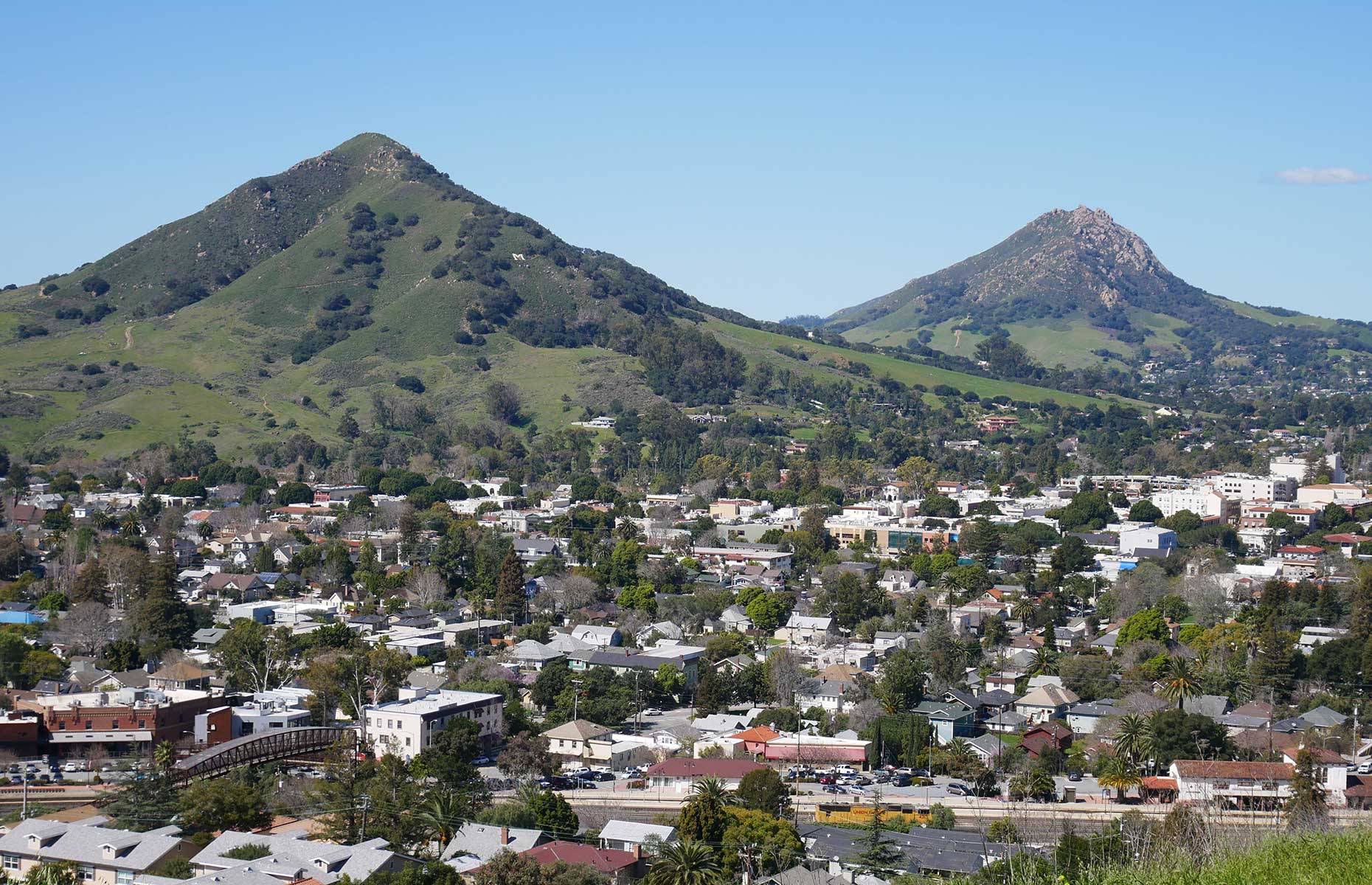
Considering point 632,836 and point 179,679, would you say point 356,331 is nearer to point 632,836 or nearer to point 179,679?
point 179,679

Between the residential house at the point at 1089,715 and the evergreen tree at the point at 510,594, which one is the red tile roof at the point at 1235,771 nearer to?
the residential house at the point at 1089,715

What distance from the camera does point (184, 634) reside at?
→ 145ft

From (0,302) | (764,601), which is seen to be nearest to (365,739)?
(764,601)

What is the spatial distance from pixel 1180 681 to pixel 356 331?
8325 cm

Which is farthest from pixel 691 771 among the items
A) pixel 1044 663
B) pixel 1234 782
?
pixel 1044 663

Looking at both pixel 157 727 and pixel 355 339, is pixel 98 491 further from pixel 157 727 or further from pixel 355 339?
pixel 157 727

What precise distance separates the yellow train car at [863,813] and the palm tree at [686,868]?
529 centimetres

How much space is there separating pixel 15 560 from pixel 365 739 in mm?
27666

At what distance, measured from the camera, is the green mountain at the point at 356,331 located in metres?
94.4

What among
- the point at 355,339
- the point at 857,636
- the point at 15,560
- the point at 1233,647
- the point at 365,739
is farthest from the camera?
the point at 355,339

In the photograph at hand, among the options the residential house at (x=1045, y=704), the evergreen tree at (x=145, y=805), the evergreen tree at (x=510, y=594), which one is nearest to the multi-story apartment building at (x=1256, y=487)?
the evergreen tree at (x=510, y=594)

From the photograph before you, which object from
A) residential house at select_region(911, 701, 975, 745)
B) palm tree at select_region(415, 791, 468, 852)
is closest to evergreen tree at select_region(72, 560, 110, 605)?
palm tree at select_region(415, 791, 468, 852)

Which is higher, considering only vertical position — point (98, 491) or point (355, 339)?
point (355, 339)

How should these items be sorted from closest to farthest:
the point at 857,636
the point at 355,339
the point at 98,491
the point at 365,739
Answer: the point at 365,739
the point at 857,636
the point at 98,491
the point at 355,339
